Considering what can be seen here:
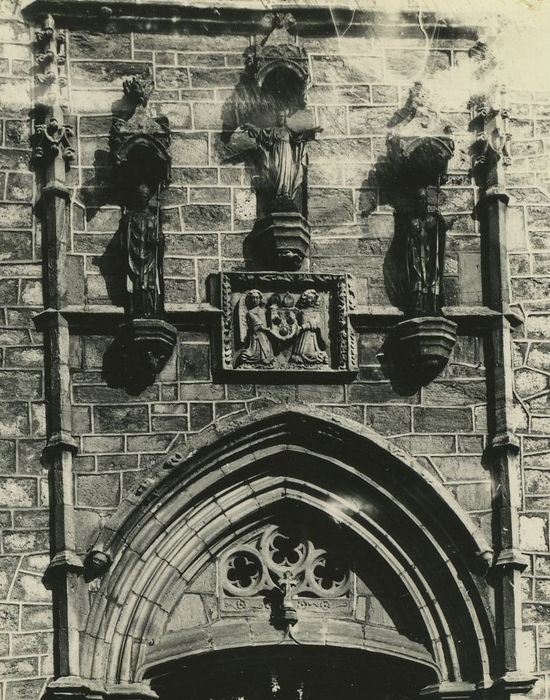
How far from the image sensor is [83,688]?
16.0 m

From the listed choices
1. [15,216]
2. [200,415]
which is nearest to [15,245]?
[15,216]

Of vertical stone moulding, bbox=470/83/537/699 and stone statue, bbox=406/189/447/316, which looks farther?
stone statue, bbox=406/189/447/316

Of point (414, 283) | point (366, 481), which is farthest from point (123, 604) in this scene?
point (414, 283)

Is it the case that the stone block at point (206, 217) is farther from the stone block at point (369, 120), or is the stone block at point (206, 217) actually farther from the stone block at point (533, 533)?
the stone block at point (533, 533)

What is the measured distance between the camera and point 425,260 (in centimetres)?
1712

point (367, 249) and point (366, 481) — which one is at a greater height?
point (367, 249)

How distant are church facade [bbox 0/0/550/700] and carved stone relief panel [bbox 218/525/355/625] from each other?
21mm

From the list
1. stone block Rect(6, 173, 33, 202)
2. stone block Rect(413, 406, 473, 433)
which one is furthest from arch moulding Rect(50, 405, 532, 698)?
stone block Rect(6, 173, 33, 202)

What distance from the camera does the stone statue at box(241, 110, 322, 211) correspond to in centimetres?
1728

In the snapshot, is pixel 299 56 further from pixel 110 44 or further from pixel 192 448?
pixel 192 448

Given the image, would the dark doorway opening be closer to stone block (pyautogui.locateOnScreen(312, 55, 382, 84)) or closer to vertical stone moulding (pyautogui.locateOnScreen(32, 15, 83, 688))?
vertical stone moulding (pyautogui.locateOnScreen(32, 15, 83, 688))

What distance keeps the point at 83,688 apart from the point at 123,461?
1679 mm

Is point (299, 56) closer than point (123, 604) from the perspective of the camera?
No

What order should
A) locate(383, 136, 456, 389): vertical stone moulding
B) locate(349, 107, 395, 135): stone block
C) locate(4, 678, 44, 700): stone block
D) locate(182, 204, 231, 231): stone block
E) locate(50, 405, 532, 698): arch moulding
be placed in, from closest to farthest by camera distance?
locate(4, 678, 44, 700): stone block, locate(50, 405, 532, 698): arch moulding, locate(383, 136, 456, 389): vertical stone moulding, locate(182, 204, 231, 231): stone block, locate(349, 107, 395, 135): stone block
